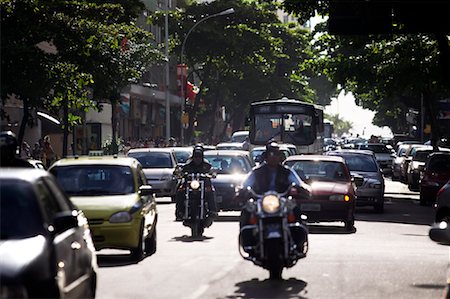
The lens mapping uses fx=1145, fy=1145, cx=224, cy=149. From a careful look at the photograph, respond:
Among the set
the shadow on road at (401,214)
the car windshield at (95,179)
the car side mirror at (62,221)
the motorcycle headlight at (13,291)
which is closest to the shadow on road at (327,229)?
the shadow on road at (401,214)

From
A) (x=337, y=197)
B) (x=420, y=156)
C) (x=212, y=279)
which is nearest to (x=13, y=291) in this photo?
(x=212, y=279)

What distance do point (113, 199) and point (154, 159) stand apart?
1847 centimetres

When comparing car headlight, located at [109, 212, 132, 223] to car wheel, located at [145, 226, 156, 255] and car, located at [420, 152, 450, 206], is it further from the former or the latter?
car, located at [420, 152, 450, 206]

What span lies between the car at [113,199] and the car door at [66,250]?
6.05 meters

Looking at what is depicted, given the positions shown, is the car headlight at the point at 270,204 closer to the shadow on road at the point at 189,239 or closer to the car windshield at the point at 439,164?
the shadow on road at the point at 189,239

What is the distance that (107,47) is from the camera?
37.8 metres

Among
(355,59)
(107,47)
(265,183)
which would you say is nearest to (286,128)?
(355,59)

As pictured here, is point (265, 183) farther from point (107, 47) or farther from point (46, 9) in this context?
point (107, 47)

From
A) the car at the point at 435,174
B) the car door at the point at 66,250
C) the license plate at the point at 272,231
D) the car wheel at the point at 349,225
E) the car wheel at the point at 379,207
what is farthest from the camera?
the car at the point at 435,174

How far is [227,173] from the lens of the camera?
2822 cm

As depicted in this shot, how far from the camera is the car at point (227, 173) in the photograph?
88.7 ft

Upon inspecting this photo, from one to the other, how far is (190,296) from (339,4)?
57.9ft

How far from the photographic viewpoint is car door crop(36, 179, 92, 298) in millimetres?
8851

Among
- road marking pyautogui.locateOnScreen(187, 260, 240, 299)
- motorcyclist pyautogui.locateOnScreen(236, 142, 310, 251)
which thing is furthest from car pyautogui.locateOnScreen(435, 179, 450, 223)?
motorcyclist pyautogui.locateOnScreen(236, 142, 310, 251)
